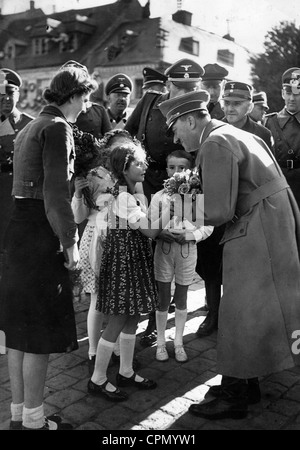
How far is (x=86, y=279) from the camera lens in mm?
4027

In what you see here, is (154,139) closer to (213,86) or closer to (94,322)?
(213,86)

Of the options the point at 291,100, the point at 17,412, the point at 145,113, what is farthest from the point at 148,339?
the point at 291,100

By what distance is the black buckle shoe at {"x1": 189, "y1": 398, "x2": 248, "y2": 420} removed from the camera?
3.36 metres

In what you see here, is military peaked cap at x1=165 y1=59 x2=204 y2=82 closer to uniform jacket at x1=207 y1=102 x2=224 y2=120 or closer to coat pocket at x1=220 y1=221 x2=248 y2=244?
uniform jacket at x1=207 y1=102 x2=224 y2=120

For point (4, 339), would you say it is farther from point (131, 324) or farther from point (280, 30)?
point (280, 30)

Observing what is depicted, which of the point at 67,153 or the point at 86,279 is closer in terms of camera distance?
the point at 67,153

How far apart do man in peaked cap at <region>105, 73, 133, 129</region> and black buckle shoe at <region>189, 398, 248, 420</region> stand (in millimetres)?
4121

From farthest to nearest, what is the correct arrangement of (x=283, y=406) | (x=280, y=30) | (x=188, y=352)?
(x=280, y=30) < (x=188, y=352) < (x=283, y=406)

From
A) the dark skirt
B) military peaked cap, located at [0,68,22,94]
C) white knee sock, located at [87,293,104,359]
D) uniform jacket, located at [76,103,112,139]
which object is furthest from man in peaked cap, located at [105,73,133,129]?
the dark skirt

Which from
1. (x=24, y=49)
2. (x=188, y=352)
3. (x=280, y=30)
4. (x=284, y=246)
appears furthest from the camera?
(x=280, y=30)

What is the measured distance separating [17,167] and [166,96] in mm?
2138

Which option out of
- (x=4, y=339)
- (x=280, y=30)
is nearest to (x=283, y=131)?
(x=4, y=339)

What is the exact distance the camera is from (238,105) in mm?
4832

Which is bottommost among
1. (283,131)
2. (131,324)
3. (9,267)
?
(131,324)
